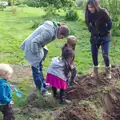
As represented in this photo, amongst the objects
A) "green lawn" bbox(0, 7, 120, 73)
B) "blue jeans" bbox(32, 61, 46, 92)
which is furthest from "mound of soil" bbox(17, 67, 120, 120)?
"green lawn" bbox(0, 7, 120, 73)

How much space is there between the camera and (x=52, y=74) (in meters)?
6.91

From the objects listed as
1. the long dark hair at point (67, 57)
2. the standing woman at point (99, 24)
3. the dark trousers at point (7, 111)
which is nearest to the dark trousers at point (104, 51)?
the standing woman at point (99, 24)

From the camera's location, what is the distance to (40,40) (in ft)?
22.8

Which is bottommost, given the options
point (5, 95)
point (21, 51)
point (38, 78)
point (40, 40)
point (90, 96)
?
point (21, 51)

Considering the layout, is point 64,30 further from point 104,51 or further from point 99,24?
point 104,51

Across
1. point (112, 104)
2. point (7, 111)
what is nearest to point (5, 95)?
point (7, 111)

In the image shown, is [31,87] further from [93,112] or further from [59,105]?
[93,112]

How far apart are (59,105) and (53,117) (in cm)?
76

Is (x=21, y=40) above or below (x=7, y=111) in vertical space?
below

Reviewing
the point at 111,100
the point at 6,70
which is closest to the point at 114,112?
the point at 111,100

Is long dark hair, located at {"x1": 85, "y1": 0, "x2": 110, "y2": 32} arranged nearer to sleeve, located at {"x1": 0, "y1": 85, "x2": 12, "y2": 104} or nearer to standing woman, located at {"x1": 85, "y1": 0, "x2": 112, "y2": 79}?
standing woman, located at {"x1": 85, "y1": 0, "x2": 112, "y2": 79}

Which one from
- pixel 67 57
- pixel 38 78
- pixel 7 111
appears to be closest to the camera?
pixel 7 111

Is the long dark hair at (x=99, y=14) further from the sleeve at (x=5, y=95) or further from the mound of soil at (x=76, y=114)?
the sleeve at (x=5, y=95)

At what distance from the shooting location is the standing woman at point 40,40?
6845 millimetres
